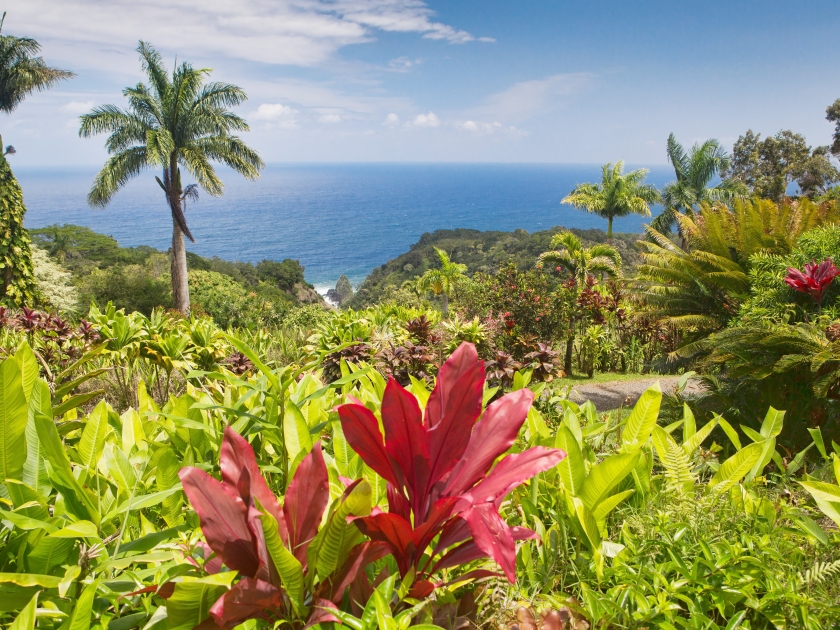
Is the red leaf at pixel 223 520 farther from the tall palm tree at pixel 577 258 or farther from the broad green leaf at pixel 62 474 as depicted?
the tall palm tree at pixel 577 258

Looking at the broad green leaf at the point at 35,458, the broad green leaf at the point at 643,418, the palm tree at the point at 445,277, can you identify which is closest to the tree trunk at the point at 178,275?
the palm tree at the point at 445,277

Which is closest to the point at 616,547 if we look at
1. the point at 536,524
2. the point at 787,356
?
the point at 536,524

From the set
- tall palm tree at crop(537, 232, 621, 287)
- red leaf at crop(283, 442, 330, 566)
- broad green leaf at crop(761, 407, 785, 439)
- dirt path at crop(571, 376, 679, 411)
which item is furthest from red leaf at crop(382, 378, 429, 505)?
tall palm tree at crop(537, 232, 621, 287)

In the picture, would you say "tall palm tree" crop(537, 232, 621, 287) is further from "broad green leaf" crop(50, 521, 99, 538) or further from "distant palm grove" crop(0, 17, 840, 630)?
"broad green leaf" crop(50, 521, 99, 538)

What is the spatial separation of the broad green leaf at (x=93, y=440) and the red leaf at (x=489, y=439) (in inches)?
33.2

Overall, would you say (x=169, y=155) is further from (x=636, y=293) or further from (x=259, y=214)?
(x=259, y=214)

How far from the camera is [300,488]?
0.80 metres

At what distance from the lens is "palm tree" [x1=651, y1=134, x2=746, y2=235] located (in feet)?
93.2

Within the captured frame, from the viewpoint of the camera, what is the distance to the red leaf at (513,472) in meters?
0.75

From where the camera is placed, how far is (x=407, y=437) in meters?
0.80

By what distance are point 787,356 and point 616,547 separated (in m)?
2.29

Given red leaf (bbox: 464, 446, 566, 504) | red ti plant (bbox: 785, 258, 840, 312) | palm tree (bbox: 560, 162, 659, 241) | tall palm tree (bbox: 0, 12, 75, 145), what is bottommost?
red leaf (bbox: 464, 446, 566, 504)

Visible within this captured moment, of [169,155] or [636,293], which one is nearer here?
[636,293]

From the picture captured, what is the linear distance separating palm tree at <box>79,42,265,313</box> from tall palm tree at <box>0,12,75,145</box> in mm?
1781
